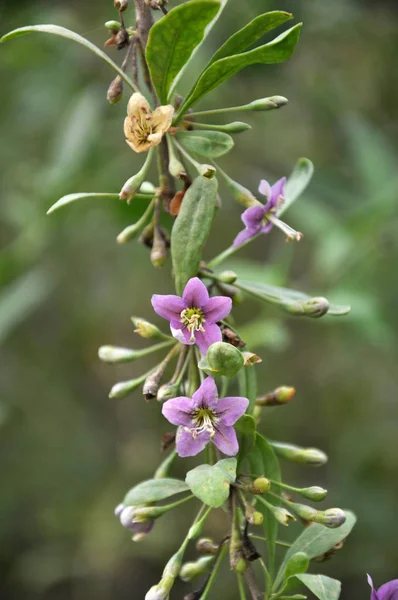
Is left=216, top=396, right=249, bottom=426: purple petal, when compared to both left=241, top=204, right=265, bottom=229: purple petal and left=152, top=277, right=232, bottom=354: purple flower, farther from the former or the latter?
left=241, top=204, right=265, bottom=229: purple petal

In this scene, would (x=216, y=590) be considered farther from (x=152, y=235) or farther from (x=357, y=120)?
(x=152, y=235)

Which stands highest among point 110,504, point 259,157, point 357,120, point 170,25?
point 170,25

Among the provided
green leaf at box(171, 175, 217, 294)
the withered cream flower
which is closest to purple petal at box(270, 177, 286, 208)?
green leaf at box(171, 175, 217, 294)

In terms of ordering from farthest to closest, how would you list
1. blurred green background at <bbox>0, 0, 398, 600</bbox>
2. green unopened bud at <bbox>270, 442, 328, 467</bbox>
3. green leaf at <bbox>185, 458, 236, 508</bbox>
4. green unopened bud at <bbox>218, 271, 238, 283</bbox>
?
1. blurred green background at <bbox>0, 0, 398, 600</bbox>
2. green unopened bud at <bbox>270, 442, 328, 467</bbox>
3. green unopened bud at <bbox>218, 271, 238, 283</bbox>
4. green leaf at <bbox>185, 458, 236, 508</bbox>

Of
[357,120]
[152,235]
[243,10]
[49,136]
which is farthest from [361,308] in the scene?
[49,136]

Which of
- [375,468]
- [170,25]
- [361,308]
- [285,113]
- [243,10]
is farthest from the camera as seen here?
[285,113]

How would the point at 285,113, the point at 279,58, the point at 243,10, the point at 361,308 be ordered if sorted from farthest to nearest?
the point at 285,113 → the point at 243,10 → the point at 361,308 → the point at 279,58

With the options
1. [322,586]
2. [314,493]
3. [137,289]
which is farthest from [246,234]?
[137,289]

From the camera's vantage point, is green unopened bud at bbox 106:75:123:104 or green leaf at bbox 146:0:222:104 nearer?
green leaf at bbox 146:0:222:104
